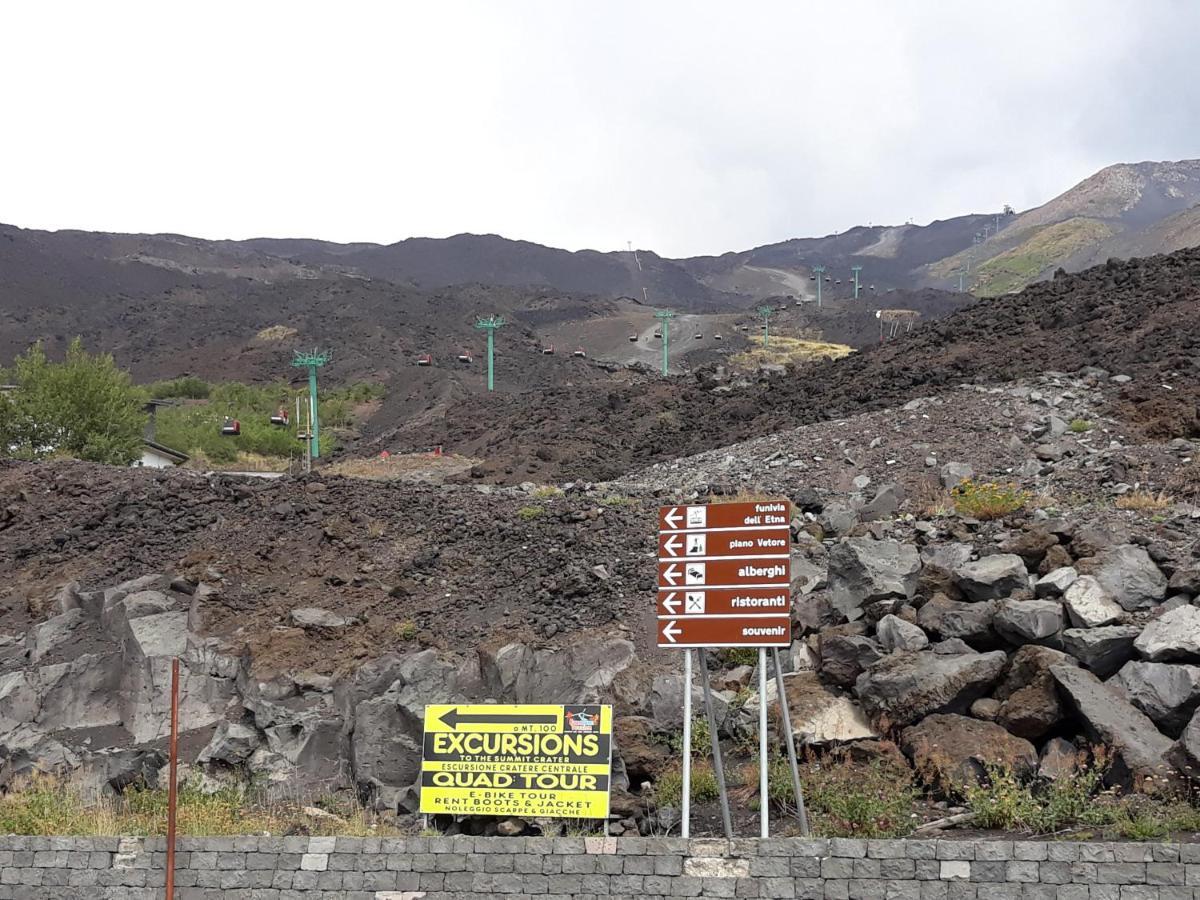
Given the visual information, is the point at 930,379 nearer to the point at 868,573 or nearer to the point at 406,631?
the point at 868,573

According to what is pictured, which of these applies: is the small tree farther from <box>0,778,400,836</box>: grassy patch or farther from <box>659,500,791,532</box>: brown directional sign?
<box>659,500,791,532</box>: brown directional sign

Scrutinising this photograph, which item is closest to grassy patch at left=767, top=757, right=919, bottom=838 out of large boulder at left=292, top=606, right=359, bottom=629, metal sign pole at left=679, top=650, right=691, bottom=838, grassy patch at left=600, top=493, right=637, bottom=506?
metal sign pole at left=679, top=650, right=691, bottom=838

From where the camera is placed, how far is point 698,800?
1110 cm

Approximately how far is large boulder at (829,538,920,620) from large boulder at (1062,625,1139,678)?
2228 millimetres

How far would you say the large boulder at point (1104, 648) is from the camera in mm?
10906

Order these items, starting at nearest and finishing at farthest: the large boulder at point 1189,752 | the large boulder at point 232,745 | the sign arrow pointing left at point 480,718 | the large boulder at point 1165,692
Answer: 1. the large boulder at point 1189,752
2. the large boulder at point 1165,692
3. the sign arrow pointing left at point 480,718
4. the large boulder at point 232,745

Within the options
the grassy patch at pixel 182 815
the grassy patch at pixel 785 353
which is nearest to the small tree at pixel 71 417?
the grassy patch at pixel 182 815

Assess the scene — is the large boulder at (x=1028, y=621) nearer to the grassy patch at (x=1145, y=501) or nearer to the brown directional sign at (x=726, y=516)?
the brown directional sign at (x=726, y=516)

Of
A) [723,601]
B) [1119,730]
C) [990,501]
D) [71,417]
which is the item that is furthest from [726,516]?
[71,417]

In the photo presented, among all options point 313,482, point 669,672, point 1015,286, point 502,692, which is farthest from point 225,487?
point 1015,286

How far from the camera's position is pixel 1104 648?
35.8 ft

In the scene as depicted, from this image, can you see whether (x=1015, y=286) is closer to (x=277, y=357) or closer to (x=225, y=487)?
(x=277, y=357)

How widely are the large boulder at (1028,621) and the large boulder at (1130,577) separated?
0.83m

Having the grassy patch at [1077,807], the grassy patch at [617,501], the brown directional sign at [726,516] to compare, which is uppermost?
the brown directional sign at [726,516]
